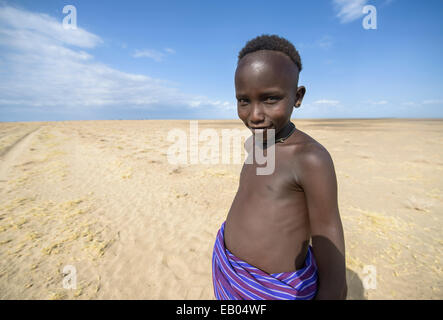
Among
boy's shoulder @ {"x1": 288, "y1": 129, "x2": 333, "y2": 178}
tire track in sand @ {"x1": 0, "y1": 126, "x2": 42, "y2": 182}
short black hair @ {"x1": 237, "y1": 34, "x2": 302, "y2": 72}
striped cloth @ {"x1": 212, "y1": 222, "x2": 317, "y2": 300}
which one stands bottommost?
striped cloth @ {"x1": 212, "y1": 222, "x2": 317, "y2": 300}

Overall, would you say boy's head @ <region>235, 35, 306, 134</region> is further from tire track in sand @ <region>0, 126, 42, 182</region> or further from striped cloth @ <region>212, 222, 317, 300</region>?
tire track in sand @ <region>0, 126, 42, 182</region>

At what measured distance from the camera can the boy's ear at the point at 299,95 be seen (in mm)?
1169

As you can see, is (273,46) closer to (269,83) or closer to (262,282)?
(269,83)

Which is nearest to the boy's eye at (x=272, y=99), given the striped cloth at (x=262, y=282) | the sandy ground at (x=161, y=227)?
the striped cloth at (x=262, y=282)

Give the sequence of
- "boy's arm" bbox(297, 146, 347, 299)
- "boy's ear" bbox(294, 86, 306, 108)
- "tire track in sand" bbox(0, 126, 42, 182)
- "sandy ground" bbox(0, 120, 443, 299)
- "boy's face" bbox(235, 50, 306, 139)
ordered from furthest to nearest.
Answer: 1. "tire track in sand" bbox(0, 126, 42, 182)
2. "sandy ground" bbox(0, 120, 443, 299)
3. "boy's ear" bbox(294, 86, 306, 108)
4. "boy's face" bbox(235, 50, 306, 139)
5. "boy's arm" bbox(297, 146, 347, 299)

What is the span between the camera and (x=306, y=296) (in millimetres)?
1101

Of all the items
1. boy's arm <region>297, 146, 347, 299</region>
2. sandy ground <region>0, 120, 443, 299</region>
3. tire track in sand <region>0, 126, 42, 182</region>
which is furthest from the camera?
tire track in sand <region>0, 126, 42, 182</region>

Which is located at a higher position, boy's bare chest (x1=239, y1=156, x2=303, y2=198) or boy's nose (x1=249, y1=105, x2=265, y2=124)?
boy's nose (x1=249, y1=105, x2=265, y2=124)

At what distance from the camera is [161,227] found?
11.6 feet

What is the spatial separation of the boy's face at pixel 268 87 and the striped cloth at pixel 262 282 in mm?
841

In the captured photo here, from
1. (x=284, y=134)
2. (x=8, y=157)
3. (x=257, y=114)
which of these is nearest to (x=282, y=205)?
(x=284, y=134)

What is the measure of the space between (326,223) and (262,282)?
0.53 metres

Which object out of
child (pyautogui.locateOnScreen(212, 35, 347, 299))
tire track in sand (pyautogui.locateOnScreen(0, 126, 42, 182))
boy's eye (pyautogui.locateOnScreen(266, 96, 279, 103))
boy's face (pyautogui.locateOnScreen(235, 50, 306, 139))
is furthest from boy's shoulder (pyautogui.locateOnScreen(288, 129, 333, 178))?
tire track in sand (pyautogui.locateOnScreen(0, 126, 42, 182))

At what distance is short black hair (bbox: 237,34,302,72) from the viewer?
112 cm
